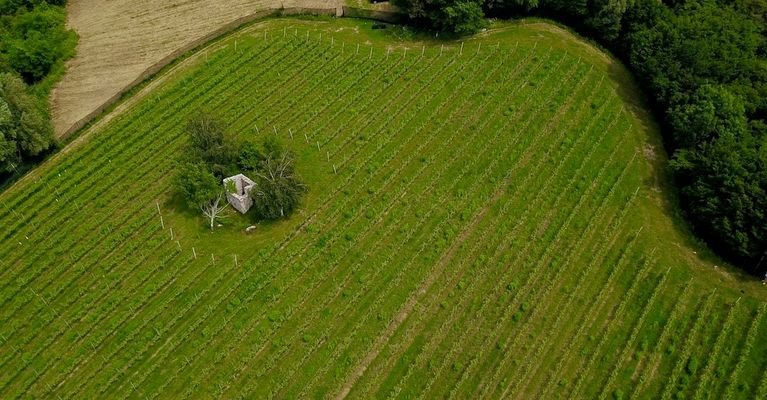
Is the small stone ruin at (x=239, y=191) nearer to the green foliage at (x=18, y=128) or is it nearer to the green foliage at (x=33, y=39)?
the green foliage at (x=18, y=128)

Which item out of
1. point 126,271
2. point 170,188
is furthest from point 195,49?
point 126,271

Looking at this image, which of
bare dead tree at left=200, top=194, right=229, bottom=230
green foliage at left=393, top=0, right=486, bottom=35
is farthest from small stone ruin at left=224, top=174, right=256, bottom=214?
green foliage at left=393, top=0, right=486, bottom=35

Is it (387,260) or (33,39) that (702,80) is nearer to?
(387,260)

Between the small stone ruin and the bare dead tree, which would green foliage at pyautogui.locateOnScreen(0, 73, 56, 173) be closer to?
the bare dead tree

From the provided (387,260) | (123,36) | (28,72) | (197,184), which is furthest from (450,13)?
(28,72)

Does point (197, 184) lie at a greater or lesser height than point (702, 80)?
lesser

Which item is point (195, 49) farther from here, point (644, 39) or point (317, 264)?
point (644, 39)
